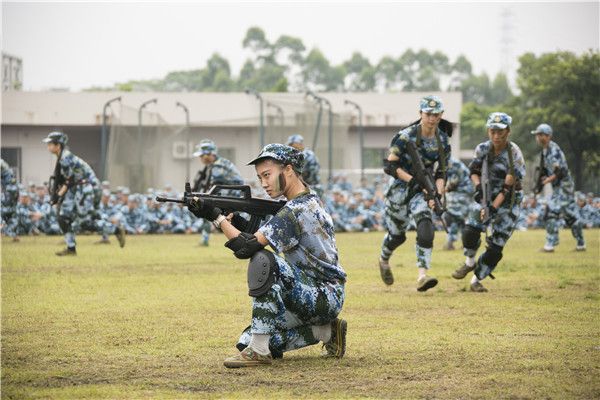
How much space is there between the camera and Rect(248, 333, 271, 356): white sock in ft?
28.4

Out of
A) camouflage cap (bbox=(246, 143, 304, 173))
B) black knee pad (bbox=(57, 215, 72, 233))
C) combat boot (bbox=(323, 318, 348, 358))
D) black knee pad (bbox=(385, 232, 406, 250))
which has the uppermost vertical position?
camouflage cap (bbox=(246, 143, 304, 173))

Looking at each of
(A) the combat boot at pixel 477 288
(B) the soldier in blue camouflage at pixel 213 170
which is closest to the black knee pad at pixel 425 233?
(A) the combat boot at pixel 477 288

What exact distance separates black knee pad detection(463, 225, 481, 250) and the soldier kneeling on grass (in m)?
6.17

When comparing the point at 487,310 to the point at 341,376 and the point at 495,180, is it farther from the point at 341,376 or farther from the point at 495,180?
the point at 341,376

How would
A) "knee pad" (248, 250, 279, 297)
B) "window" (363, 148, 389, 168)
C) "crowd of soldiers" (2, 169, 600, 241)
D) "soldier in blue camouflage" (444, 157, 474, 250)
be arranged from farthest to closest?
"window" (363, 148, 389, 168)
"crowd of soldiers" (2, 169, 600, 241)
"soldier in blue camouflage" (444, 157, 474, 250)
"knee pad" (248, 250, 279, 297)

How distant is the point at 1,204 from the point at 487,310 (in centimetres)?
1678

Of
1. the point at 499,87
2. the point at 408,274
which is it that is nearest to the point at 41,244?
the point at 408,274

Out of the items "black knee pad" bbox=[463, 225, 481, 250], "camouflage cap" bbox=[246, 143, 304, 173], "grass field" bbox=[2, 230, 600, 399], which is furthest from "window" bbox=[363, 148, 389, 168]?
"camouflage cap" bbox=[246, 143, 304, 173]

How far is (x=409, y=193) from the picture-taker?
14711mm

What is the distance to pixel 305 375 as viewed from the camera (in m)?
8.36

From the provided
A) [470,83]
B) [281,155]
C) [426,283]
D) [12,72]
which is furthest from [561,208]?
[470,83]

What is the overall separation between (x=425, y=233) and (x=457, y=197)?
12462 mm

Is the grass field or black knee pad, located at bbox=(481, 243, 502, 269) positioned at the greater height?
black knee pad, located at bbox=(481, 243, 502, 269)

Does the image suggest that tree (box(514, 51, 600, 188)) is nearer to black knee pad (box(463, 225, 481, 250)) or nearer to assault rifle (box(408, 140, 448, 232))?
black knee pad (box(463, 225, 481, 250))
